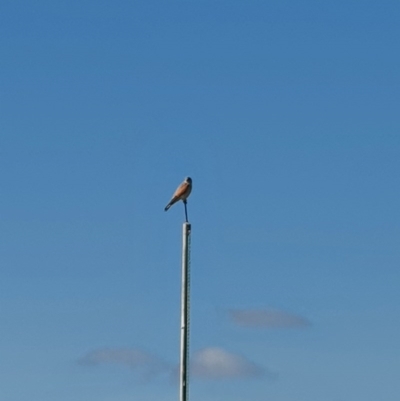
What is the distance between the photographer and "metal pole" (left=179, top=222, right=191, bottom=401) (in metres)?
51.1

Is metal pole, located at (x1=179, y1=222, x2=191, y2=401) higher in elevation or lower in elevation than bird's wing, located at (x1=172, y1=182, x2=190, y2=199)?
lower

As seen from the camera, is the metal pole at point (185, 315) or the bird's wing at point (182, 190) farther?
the bird's wing at point (182, 190)

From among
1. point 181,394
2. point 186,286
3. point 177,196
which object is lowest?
point 181,394

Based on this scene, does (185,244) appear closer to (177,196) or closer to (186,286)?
(186,286)

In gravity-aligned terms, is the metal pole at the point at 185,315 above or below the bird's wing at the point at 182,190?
below

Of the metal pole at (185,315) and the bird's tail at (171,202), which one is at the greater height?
the bird's tail at (171,202)

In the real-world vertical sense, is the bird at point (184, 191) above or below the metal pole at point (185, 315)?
above

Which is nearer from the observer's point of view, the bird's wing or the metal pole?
the metal pole

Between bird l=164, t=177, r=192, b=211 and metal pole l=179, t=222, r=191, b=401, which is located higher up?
bird l=164, t=177, r=192, b=211

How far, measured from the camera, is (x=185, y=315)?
5203cm

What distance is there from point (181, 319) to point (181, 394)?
2.90 metres

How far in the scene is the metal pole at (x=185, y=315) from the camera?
51.1 metres

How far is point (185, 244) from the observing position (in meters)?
53.0

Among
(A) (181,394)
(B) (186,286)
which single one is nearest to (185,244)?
(B) (186,286)
